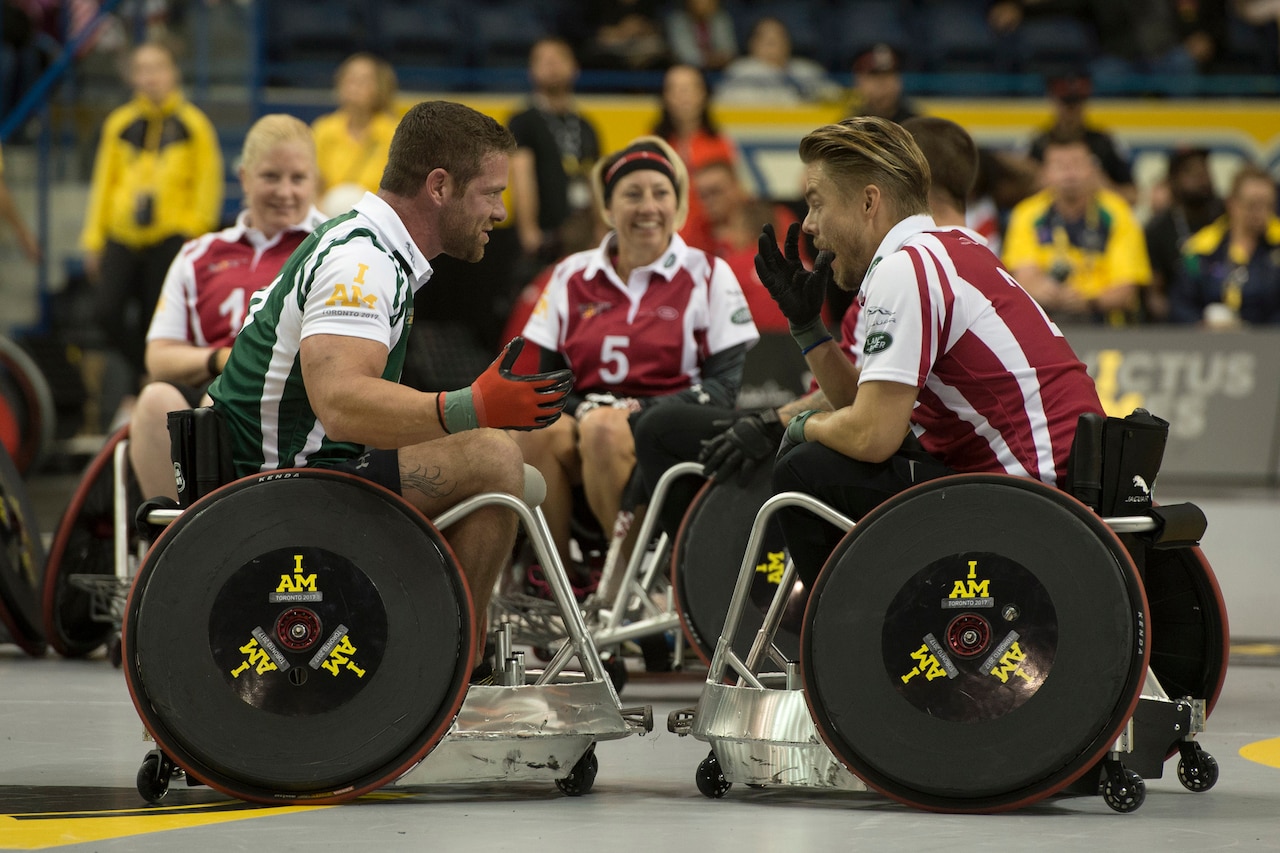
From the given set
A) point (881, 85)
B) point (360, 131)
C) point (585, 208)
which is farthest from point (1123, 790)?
point (360, 131)

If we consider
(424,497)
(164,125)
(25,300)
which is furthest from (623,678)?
(25,300)

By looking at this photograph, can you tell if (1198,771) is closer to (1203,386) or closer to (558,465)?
(558,465)

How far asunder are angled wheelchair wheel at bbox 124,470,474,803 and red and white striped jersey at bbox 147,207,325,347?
2508 millimetres

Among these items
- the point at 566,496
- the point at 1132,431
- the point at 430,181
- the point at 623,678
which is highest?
the point at 430,181

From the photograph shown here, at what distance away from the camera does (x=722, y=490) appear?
16.8 feet

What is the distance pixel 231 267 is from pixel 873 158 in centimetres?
287

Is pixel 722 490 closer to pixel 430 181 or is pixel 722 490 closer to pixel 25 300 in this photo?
pixel 430 181

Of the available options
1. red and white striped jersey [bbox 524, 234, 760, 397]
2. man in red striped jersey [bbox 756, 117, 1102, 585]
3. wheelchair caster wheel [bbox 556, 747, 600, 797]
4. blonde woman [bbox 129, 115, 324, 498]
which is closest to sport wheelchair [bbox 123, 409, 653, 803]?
wheelchair caster wheel [bbox 556, 747, 600, 797]

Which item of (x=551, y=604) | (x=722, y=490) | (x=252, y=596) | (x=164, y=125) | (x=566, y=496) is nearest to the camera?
(x=252, y=596)

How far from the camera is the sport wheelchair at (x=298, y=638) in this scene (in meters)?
3.68

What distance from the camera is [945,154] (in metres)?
4.90

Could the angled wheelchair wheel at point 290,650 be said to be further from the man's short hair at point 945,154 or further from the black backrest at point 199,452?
the man's short hair at point 945,154

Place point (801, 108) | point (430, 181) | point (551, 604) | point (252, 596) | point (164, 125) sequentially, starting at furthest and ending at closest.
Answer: point (801, 108) < point (164, 125) < point (551, 604) < point (430, 181) < point (252, 596)

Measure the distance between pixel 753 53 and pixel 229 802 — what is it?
11.0m
